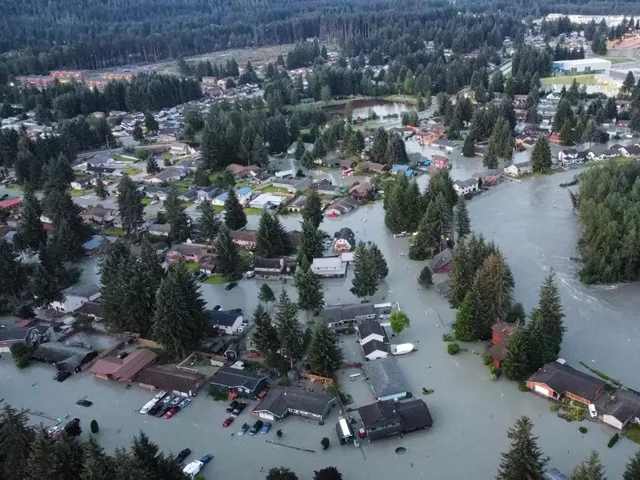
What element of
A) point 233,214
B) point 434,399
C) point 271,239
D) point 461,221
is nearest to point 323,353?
point 434,399

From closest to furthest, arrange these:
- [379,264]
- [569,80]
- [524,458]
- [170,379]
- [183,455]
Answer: [524,458] → [183,455] → [170,379] → [379,264] → [569,80]

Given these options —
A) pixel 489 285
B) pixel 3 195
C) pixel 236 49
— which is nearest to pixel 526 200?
pixel 489 285

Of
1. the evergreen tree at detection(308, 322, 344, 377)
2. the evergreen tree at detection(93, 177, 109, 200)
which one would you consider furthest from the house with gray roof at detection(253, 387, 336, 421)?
the evergreen tree at detection(93, 177, 109, 200)

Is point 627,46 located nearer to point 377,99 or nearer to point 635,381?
point 377,99

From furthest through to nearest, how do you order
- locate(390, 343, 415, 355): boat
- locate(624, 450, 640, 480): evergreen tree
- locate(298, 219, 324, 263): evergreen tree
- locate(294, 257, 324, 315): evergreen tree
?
locate(298, 219, 324, 263): evergreen tree < locate(294, 257, 324, 315): evergreen tree < locate(390, 343, 415, 355): boat < locate(624, 450, 640, 480): evergreen tree

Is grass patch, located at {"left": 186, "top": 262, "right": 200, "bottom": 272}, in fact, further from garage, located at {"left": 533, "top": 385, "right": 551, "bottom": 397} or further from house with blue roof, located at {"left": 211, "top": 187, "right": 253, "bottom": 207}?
garage, located at {"left": 533, "top": 385, "right": 551, "bottom": 397}

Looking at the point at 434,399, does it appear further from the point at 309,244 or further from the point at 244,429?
the point at 309,244
